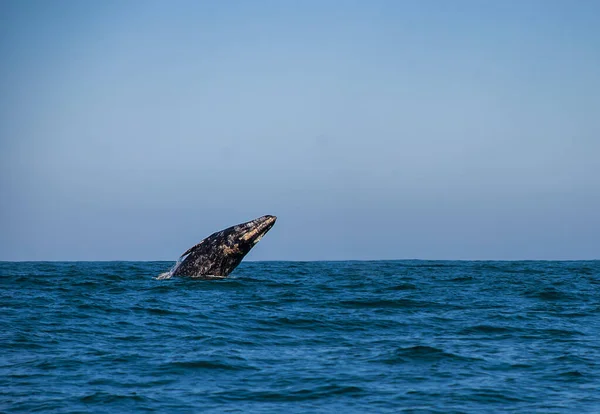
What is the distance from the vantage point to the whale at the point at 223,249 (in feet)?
86.6

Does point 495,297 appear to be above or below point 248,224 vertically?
below

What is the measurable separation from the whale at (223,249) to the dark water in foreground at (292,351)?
1.69m

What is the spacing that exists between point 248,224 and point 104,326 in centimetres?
978

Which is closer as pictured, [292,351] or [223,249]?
Answer: [292,351]

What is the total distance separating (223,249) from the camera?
26562 mm

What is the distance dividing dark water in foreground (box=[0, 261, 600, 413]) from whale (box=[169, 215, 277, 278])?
1.69 metres

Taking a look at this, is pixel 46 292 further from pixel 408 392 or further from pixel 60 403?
pixel 408 392

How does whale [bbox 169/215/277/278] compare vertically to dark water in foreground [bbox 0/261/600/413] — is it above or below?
above

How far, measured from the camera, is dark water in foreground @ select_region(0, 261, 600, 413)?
11688 mm

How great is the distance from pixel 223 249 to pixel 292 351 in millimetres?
11688

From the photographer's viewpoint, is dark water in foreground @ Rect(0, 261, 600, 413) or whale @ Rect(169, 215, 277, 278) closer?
dark water in foreground @ Rect(0, 261, 600, 413)

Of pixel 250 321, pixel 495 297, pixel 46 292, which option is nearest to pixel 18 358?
pixel 250 321

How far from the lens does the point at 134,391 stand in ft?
38.8

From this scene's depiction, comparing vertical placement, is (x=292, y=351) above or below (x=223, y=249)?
below
